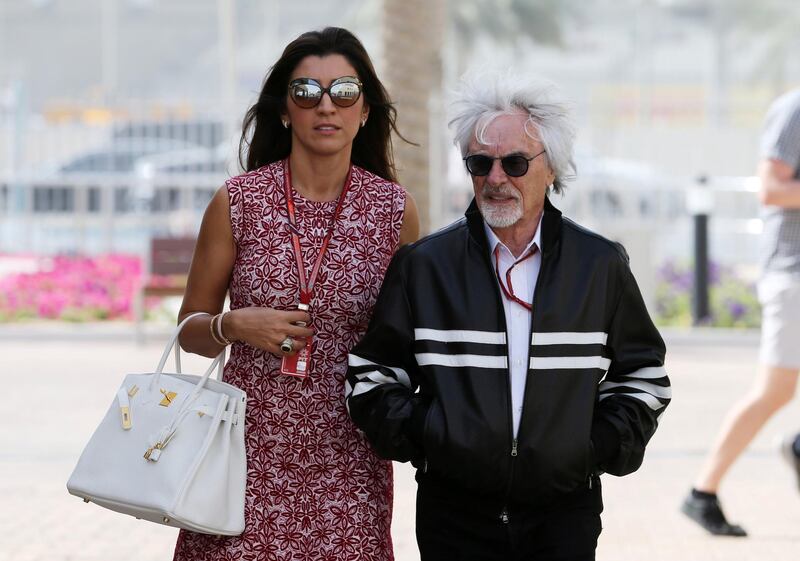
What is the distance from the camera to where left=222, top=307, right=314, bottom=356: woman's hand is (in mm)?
3336

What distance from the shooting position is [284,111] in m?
3.65

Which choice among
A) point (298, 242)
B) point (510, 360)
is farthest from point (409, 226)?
point (510, 360)

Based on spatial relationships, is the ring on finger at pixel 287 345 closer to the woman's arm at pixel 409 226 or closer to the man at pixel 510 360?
the man at pixel 510 360

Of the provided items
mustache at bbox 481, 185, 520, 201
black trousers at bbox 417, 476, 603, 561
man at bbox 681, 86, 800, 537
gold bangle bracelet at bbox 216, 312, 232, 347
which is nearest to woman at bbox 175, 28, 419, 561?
gold bangle bracelet at bbox 216, 312, 232, 347

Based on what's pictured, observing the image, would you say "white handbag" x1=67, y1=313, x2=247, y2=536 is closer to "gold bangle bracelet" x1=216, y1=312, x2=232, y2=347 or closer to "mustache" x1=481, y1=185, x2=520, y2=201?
"gold bangle bracelet" x1=216, y1=312, x2=232, y2=347

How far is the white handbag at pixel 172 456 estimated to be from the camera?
320 cm

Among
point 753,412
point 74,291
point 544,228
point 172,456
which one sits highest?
point 544,228

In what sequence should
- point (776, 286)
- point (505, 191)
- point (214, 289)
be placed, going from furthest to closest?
point (776, 286) < point (214, 289) < point (505, 191)

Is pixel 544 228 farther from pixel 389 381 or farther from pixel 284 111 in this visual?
pixel 284 111

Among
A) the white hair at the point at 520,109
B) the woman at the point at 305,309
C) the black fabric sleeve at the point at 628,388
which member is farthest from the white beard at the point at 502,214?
the woman at the point at 305,309

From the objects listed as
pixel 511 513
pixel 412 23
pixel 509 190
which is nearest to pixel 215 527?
pixel 511 513

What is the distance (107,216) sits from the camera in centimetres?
1689

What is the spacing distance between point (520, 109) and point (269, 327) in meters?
0.75

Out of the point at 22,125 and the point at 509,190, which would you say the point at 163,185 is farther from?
the point at 509,190
